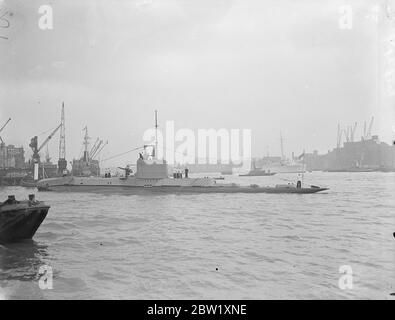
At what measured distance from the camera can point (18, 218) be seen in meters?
14.5

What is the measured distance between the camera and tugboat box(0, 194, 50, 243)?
14125 mm

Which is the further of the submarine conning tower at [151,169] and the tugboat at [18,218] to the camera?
the submarine conning tower at [151,169]

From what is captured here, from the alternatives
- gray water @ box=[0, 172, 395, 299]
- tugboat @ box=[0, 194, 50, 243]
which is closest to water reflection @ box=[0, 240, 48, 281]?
gray water @ box=[0, 172, 395, 299]

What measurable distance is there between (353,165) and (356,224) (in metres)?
152

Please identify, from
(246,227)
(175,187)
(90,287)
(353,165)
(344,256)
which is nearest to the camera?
(90,287)

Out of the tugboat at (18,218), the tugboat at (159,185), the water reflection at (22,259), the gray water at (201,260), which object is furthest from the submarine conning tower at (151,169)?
the water reflection at (22,259)

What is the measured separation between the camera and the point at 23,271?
10648 mm

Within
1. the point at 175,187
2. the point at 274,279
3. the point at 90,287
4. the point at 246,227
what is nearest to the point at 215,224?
the point at 246,227

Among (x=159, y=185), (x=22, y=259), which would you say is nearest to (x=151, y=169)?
(x=159, y=185)

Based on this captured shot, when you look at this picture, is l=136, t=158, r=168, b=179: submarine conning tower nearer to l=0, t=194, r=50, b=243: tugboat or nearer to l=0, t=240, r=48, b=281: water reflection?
l=0, t=194, r=50, b=243: tugboat

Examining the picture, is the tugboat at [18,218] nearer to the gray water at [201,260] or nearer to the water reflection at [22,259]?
the water reflection at [22,259]

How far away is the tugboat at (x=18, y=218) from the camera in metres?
14.1

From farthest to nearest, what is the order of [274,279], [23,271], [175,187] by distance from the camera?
[175,187] → [23,271] → [274,279]
